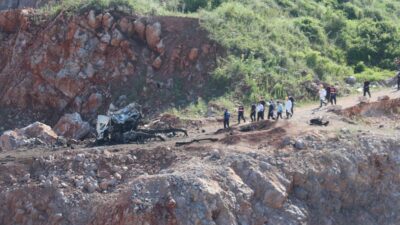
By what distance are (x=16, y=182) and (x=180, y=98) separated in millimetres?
9483


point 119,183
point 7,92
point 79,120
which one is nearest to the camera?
point 119,183

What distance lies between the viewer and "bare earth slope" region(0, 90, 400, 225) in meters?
23.6

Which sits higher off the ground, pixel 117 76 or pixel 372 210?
pixel 117 76

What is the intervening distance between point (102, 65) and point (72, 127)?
343 centimetres

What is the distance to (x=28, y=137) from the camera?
30.2m

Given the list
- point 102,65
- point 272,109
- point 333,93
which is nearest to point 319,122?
point 272,109

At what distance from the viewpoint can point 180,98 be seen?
33094 millimetres

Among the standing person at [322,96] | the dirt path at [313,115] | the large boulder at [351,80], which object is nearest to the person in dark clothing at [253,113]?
the dirt path at [313,115]

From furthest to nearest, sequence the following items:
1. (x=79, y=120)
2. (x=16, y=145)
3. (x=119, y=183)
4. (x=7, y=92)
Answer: (x=7, y=92) → (x=79, y=120) → (x=16, y=145) → (x=119, y=183)

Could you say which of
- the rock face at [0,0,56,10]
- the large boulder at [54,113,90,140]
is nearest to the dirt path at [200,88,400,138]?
the large boulder at [54,113,90,140]

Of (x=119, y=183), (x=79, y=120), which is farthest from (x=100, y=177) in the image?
(x=79, y=120)

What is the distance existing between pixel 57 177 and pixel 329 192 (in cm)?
756

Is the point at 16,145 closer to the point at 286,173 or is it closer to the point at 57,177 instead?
the point at 57,177

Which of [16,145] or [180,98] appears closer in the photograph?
[16,145]
